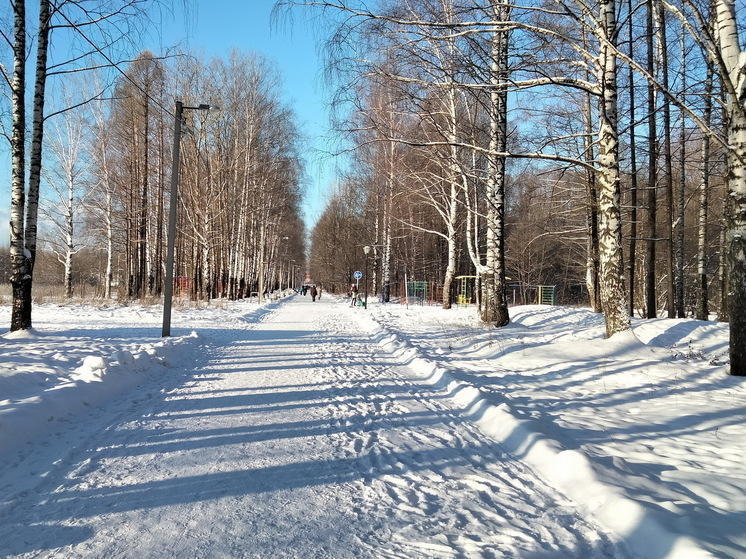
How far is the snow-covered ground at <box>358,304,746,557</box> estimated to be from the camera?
9.78 feet

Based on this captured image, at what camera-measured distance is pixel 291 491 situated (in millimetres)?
3273

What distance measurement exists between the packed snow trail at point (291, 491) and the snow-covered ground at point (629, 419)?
1.05 ft

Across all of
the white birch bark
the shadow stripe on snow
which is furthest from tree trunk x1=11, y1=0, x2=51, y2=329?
the white birch bark

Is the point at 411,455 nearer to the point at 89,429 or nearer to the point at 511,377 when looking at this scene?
the point at 89,429

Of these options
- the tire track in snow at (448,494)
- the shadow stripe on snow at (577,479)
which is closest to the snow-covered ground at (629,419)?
the shadow stripe on snow at (577,479)

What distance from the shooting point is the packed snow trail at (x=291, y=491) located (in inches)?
102

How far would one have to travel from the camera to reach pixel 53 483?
129 inches

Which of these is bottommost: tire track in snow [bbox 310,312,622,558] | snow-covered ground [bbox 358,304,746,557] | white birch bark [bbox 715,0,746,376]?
tire track in snow [bbox 310,312,622,558]

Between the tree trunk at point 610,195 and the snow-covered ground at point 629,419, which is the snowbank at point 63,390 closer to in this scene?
the snow-covered ground at point 629,419

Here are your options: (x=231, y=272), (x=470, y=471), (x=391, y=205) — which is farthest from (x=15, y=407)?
(x=231, y=272)

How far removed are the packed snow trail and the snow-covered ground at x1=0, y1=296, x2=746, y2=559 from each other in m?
0.02

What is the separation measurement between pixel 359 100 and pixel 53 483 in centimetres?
733

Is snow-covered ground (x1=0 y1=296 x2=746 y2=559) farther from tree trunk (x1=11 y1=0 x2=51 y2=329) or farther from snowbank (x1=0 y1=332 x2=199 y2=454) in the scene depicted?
tree trunk (x1=11 y1=0 x2=51 y2=329)

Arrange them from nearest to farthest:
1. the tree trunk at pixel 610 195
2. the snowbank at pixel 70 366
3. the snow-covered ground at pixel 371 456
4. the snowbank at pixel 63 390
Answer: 1. the snow-covered ground at pixel 371 456
2. the snowbank at pixel 63 390
3. the snowbank at pixel 70 366
4. the tree trunk at pixel 610 195
